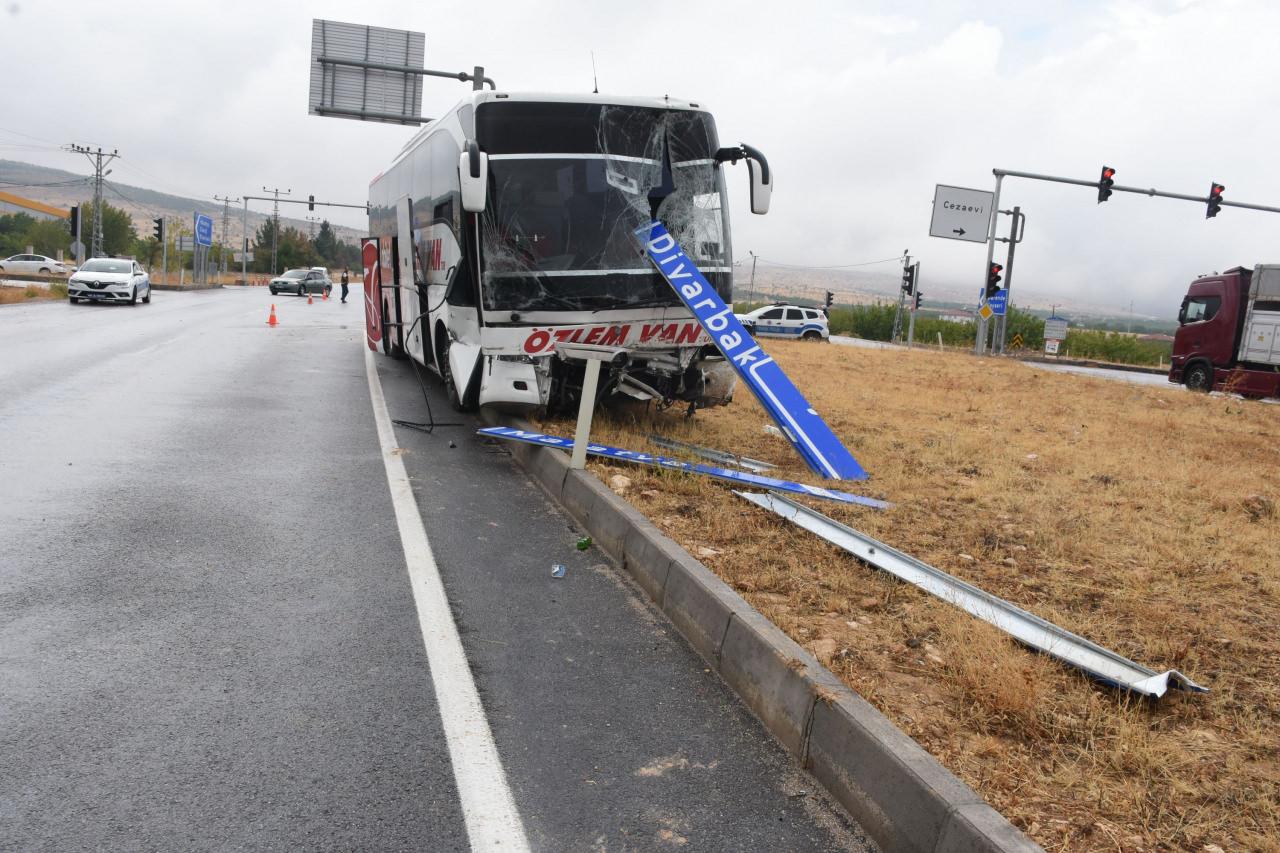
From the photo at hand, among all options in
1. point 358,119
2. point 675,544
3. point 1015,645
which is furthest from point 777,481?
point 358,119

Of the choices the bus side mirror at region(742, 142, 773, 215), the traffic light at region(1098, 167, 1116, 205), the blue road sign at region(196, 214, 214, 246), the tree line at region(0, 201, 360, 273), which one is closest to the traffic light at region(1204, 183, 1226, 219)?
the traffic light at region(1098, 167, 1116, 205)

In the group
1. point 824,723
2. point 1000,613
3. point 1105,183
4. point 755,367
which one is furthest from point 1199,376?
point 824,723

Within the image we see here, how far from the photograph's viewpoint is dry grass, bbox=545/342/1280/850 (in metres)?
3.23

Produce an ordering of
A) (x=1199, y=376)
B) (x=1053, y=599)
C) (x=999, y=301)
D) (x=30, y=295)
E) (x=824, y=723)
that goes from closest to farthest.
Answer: (x=824, y=723)
(x=1053, y=599)
(x=1199, y=376)
(x=30, y=295)
(x=999, y=301)

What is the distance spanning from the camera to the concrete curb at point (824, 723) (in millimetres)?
2896

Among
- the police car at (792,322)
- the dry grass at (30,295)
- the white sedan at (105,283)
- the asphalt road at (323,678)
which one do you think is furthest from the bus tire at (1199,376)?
the dry grass at (30,295)

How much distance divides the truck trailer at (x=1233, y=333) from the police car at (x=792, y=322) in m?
19.6

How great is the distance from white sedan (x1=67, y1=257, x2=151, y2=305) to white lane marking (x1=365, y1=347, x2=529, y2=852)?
31.0 m

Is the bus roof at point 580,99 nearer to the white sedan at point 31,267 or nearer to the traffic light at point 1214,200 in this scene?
the traffic light at point 1214,200

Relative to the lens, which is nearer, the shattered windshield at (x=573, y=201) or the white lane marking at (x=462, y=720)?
the white lane marking at (x=462, y=720)

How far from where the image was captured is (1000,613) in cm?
473

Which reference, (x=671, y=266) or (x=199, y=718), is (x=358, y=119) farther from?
(x=199, y=718)

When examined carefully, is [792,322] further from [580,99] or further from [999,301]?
[580,99]

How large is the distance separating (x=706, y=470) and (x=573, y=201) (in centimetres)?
327
